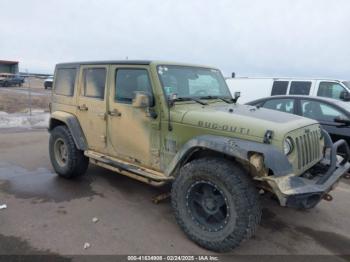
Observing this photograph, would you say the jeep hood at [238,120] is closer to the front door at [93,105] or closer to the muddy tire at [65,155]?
the front door at [93,105]

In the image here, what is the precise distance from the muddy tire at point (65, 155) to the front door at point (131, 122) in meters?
0.87

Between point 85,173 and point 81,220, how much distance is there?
76.0 inches

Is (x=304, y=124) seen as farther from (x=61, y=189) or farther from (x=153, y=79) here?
(x=61, y=189)

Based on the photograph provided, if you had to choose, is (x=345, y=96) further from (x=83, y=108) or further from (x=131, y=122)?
(x=83, y=108)

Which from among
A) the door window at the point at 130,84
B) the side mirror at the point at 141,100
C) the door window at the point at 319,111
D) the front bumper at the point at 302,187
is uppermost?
the door window at the point at 130,84

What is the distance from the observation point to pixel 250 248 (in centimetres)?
342

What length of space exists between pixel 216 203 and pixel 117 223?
129 cm

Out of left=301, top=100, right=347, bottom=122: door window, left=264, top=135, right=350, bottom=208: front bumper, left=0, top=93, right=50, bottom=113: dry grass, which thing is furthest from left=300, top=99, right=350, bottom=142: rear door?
left=0, top=93, right=50, bottom=113: dry grass

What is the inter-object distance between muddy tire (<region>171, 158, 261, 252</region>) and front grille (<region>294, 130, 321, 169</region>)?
68 centimetres

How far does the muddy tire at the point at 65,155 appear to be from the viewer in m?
5.14

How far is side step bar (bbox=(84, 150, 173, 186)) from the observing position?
12.7ft

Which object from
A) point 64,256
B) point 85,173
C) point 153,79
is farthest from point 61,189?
point 153,79

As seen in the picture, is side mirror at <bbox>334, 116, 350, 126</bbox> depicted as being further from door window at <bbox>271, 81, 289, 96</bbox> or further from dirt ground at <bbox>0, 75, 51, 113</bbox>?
dirt ground at <bbox>0, 75, 51, 113</bbox>

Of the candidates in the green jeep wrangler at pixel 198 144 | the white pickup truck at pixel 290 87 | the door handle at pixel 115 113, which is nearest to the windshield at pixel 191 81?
the green jeep wrangler at pixel 198 144
